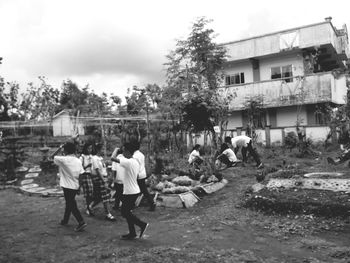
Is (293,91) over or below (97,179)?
over

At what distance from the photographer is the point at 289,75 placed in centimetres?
2105

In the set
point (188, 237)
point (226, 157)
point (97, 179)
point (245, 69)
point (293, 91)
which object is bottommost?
point (188, 237)

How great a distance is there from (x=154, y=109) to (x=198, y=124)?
4454 mm

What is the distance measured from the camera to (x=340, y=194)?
282 inches

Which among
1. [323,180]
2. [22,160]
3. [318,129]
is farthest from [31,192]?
[318,129]

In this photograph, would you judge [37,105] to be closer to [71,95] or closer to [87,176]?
[71,95]

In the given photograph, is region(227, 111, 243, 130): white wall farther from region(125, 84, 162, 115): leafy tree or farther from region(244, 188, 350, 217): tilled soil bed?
region(244, 188, 350, 217): tilled soil bed

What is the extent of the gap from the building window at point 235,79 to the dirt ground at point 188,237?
1516cm

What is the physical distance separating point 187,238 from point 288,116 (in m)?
16.1

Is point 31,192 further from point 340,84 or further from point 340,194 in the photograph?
point 340,84

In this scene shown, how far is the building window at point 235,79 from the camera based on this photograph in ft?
74.6

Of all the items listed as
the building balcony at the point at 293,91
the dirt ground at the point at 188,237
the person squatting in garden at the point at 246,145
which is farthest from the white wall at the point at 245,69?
the dirt ground at the point at 188,237

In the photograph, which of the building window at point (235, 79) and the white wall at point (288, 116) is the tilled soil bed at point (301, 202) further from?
the building window at point (235, 79)

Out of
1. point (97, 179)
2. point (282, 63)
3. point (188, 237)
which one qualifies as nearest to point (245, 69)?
point (282, 63)
